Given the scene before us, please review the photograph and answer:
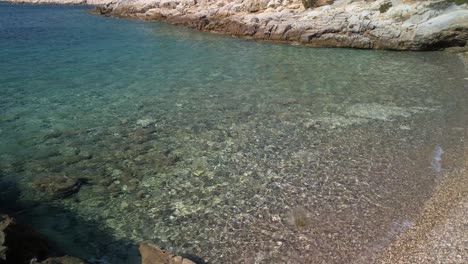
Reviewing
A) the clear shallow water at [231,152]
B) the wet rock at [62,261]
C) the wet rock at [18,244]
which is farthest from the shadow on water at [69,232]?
the wet rock at [62,261]

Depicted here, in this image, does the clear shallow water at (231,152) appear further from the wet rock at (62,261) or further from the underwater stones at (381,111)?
the wet rock at (62,261)

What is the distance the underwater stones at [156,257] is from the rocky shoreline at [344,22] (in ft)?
86.7

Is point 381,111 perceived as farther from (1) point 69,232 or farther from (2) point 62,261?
(2) point 62,261

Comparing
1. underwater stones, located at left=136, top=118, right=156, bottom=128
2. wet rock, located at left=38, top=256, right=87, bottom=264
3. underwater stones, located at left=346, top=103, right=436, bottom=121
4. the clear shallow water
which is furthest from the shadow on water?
underwater stones, located at left=346, top=103, right=436, bottom=121

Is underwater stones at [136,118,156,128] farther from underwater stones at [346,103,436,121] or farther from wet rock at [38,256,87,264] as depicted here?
wet rock at [38,256,87,264]

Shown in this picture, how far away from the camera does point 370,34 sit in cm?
2909

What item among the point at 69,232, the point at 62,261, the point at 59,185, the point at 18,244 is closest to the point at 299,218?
the point at 62,261

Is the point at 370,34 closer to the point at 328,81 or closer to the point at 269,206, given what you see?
the point at 328,81

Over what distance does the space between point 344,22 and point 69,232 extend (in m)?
28.0

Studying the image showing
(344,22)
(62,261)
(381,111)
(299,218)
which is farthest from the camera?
(344,22)

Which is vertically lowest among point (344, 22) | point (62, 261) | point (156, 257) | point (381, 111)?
point (156, 257)

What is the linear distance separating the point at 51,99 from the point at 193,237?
12.0 meters

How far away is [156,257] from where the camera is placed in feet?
21.6

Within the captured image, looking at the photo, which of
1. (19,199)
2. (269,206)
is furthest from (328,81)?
(19,199)
